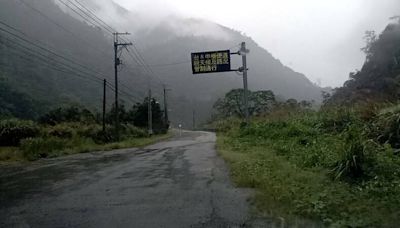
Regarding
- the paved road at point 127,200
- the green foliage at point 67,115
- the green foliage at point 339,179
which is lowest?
the paved road at point 127,200

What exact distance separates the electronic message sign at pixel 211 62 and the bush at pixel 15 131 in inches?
466

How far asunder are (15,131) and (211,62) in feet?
45.4

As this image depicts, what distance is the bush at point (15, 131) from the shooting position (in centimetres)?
2994

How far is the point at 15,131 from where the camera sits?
30547 mm

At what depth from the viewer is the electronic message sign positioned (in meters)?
31.4

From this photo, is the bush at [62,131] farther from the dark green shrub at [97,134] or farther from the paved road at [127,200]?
the paved road at [127,200]

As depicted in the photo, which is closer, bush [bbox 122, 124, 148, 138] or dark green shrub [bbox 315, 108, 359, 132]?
dark green shrub [bbox 315, 108, 359, 132]

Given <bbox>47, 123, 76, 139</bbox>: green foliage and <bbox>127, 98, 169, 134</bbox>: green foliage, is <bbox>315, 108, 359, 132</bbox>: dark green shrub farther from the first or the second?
<bbox>127, 98, 169, 134</bbox>: green foliage

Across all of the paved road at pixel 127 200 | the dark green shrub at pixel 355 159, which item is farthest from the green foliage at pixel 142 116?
the dark green shrub at pixel 355 159

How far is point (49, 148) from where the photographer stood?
27.8 metres

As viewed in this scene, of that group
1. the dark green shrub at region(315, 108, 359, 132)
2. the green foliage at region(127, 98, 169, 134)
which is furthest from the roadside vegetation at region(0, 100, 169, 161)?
the green foliage at region(127, 98, 169, 134)

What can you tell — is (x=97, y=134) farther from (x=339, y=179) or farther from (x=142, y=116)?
(x=339, y=179)

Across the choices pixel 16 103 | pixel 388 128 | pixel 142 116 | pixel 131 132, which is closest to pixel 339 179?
pixel 388 128

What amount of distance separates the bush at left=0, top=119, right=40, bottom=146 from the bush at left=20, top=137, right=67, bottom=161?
8.95 ft
